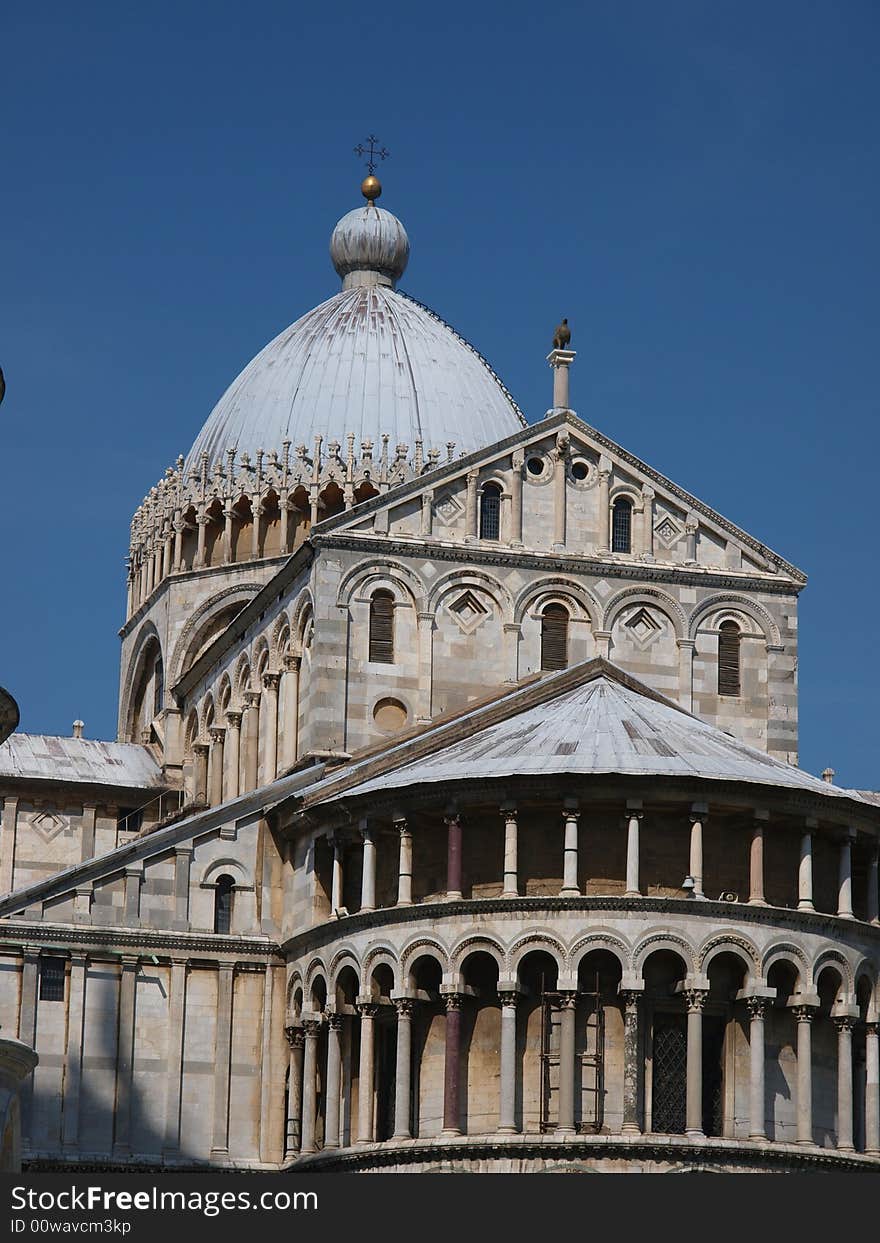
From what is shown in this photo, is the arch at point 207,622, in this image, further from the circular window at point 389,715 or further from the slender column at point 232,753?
the circular window at point 389,715

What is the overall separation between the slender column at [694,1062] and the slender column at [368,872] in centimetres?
585

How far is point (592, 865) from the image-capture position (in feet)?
167

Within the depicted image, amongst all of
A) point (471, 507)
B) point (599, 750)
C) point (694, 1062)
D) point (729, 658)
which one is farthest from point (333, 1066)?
point (729, 658)

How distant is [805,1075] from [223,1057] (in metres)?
10.6

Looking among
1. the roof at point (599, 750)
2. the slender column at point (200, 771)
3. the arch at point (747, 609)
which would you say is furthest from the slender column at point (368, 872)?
the slender column at point (200, 771)

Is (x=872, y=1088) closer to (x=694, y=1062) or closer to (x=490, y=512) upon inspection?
(x=694, y=1062)

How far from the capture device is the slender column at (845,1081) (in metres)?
50.4

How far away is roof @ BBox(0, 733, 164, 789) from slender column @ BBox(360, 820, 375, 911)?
1599 centimetres

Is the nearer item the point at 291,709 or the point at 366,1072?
the point at 366,1072

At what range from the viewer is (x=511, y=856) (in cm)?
5069

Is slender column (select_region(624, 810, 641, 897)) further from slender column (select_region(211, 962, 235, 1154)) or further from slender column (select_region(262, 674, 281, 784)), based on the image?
slender column (select_region(262, 674, 281, 784))

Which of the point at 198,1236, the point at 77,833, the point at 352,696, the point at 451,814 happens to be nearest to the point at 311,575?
the point at 352,696

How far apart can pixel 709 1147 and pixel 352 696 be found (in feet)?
40.2

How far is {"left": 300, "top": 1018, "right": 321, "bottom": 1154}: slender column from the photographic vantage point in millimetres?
52188
